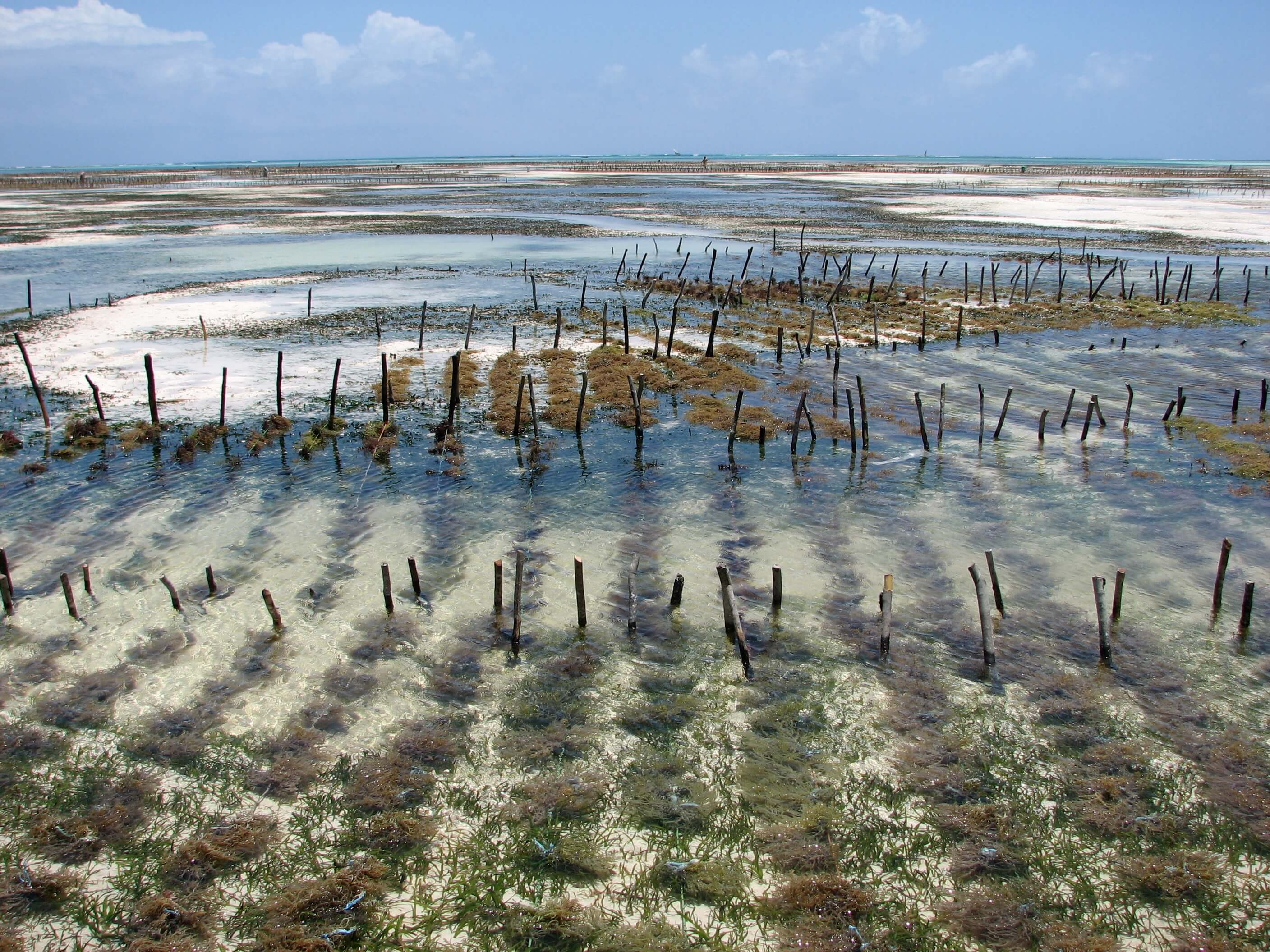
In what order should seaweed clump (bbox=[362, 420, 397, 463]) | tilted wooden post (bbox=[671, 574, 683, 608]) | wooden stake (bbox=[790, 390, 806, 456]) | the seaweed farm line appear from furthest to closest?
1. seaweed clump (bbox=[362, 420, 397, 463])
2. wooden stake (bbox=[790, 390, 806, 456])
3. tilted wooden post (bbox=[671, 574, 683, 608])
4. the seaweed farm line

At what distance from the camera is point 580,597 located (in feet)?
38.4

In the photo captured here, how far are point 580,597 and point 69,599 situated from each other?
7.66 meters

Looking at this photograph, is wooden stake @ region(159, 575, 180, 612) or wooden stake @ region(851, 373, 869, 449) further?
wooden stake @ region(851, 373, 869, 449)

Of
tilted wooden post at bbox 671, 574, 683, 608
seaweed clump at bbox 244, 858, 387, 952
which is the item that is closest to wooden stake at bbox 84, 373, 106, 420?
tilted wooden post at bbox 671, 574, 683, 608

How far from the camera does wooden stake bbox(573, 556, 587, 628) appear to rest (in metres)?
11.4

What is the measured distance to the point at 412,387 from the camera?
24156 mm

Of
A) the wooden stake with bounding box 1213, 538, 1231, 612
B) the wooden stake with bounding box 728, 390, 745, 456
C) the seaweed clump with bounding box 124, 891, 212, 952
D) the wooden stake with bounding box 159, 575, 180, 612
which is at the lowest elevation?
the seaweed clump with bounding box 124, 891, 212, 952

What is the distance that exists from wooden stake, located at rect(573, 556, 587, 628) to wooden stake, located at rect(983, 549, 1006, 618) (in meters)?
5.99

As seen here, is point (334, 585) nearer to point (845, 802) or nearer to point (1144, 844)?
point (845, 802)

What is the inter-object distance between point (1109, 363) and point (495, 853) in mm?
27036

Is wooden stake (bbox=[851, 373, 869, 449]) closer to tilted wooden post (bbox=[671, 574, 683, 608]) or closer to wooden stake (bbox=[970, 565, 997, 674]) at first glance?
tilted wooden post (bbox=[671, 574, 683, 608])

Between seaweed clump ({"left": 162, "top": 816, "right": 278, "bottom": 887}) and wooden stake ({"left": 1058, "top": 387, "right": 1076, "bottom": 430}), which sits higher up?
wooden stake ({"left": 1058, "top": 387, "right": 1076, "bottom": 430})

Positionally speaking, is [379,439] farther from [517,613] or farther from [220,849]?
[220,849]

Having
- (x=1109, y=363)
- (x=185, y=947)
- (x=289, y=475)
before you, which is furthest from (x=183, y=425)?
(x=1109, y=363)
